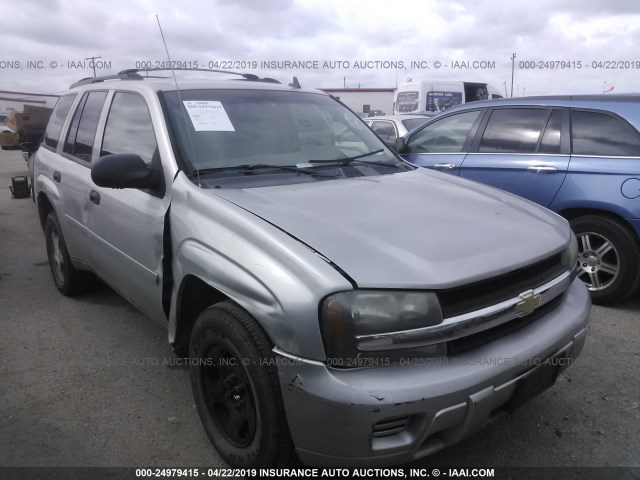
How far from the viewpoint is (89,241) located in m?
3.50

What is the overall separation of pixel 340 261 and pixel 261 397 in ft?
1.96

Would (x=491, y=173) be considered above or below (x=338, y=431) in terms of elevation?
above

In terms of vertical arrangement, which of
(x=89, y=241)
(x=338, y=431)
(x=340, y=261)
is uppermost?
(x=340, y=261)

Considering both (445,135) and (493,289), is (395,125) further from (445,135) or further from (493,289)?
(493,289)

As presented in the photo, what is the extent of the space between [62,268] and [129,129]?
6.16ft

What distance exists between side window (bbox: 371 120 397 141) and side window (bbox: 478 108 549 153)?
4170 millimetres

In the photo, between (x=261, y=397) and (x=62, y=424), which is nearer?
(x=261, y=397)

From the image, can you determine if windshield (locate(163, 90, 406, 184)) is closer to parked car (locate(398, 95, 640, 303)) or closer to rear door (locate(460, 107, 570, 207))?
parked car (locate(398, 95, 640, 303))

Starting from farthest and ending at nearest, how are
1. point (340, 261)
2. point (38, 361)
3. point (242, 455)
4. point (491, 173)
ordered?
point (491, 173) → point (38, 361) → point (242, 455) → point (340, 261)

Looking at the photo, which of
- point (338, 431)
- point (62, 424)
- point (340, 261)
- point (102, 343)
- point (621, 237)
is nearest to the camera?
point (338, 431)

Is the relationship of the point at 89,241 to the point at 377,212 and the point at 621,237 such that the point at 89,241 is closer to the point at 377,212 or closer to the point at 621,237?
the point at 377,212

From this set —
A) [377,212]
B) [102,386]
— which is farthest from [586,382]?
[102,386]

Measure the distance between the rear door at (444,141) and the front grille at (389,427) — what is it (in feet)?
11.9

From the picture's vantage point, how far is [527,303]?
210 centimetres
